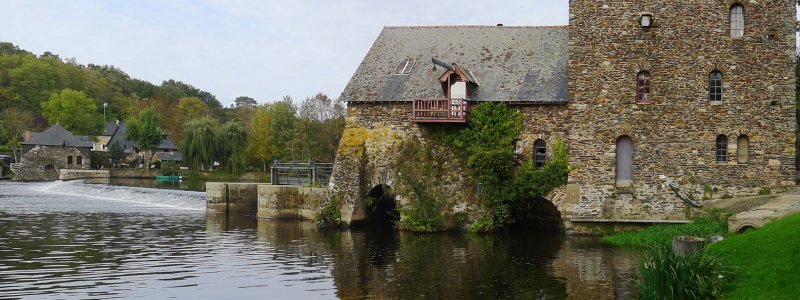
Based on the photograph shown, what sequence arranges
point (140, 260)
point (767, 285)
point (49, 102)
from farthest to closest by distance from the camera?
point (49, 102)
point (140, 260)
point (767, 285)

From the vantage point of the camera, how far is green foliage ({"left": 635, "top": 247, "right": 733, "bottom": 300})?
44.0 ft

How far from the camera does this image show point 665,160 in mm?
28156

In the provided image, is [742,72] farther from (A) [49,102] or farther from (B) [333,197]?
(A) [49,102]

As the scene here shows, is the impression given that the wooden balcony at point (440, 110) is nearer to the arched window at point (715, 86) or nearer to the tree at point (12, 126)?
the arched window at point (715, 86)

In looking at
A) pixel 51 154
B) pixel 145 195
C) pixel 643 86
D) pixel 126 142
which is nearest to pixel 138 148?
pixel 126 142

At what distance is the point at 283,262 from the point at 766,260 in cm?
1258

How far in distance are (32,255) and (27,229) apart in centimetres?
860

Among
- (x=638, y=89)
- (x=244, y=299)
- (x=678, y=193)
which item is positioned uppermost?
(x=638, y=89)

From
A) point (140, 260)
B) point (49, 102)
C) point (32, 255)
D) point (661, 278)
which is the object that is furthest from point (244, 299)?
point (49, 102)

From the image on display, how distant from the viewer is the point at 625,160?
1127 inches

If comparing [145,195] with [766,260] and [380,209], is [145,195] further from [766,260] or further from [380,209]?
[766,260]

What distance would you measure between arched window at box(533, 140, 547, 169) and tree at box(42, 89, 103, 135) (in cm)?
8799

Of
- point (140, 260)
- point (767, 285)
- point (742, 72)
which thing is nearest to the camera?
point (767, 285)

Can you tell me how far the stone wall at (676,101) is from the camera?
1085 inches
